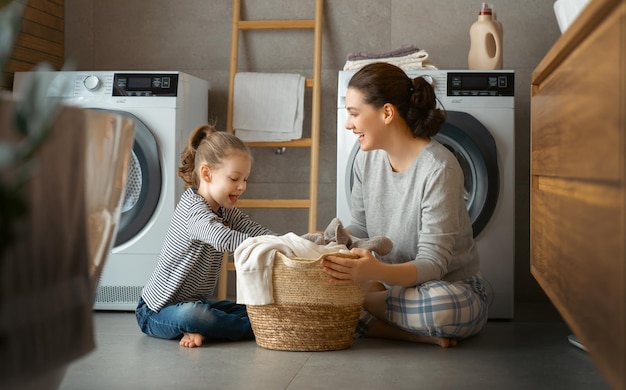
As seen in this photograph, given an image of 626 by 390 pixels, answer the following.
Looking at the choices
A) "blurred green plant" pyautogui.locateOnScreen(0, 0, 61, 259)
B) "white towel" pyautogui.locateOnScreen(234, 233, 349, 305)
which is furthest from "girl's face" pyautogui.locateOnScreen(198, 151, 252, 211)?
"blurred green plant" pyautogui.locateOnScreen(0, 0, 61, 259)

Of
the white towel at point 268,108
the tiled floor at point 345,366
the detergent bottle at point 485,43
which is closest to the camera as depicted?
the tiled floor at point 345,366

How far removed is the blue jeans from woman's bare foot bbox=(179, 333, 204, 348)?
1cm

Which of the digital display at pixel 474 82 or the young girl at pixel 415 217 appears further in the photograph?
the digital display at pixel 474 82

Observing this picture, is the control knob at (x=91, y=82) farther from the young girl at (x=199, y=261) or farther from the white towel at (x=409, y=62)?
the white towel at (x=409, y=62)

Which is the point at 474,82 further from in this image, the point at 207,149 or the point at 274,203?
the point at 207,149

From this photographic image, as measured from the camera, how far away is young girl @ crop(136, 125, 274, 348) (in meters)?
2.35

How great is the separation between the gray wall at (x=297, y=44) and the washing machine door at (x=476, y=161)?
59 cm

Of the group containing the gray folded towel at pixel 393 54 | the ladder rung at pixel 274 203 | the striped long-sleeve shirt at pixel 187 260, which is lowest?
the striped long-sleeve shirt at pixel 187 260

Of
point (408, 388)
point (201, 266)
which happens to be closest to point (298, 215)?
point (201, 266)

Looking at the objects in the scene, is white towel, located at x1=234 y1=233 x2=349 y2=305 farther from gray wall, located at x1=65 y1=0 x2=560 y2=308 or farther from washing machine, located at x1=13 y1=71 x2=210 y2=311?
gray wall, located at x1=65 y1=0 x2=560 y2=308

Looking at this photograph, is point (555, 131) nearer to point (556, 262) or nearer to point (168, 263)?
point (556, 262)

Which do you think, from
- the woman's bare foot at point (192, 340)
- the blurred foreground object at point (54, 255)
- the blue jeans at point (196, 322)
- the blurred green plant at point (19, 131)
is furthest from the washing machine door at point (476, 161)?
the blurred green plant at point (19, 131)

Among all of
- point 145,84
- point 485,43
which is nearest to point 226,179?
point 145,84

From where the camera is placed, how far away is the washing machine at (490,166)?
9.52ft
